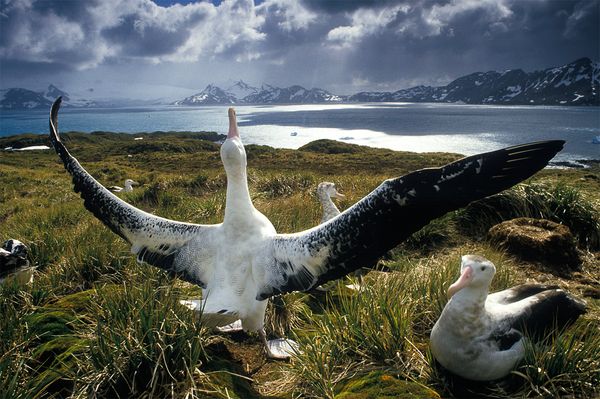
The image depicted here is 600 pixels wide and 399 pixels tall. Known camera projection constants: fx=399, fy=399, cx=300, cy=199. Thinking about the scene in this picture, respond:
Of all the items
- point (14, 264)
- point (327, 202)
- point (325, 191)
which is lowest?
point (14, 264)

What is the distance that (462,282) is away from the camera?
8.56ft

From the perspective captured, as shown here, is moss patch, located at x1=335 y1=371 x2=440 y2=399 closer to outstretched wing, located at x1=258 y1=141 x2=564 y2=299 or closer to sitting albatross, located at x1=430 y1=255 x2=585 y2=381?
sitting albatross, located at x1=430 y1=255 x2=585 y2=381

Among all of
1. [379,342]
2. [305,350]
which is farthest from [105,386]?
[379,342]

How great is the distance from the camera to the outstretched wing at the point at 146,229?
Result: 13.6 ft

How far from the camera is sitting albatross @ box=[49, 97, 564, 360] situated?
8.79 ft

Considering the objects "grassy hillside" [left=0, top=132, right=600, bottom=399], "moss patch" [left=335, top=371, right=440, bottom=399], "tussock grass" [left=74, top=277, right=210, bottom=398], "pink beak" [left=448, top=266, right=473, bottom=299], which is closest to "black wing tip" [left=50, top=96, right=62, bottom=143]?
"grassy hillside" [left=0, top=132, right=600, bottom=399]

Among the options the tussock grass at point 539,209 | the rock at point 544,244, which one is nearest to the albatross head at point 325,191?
the tussock grass at point 539,209

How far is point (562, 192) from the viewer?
693 cm

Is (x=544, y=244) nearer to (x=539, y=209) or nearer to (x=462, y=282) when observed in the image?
(x=539, y=209)

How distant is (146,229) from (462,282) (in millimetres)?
3086

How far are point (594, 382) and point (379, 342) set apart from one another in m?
1.42

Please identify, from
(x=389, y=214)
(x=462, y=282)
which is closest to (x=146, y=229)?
(x=389, y=214)

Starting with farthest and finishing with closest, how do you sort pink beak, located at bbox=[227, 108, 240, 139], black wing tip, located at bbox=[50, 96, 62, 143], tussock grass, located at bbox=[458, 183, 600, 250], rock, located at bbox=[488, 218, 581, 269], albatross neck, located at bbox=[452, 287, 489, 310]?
tussock grass, located at bbox=[458, 183, 600, 250] → rock, located at bbox=[488, 218, 581, 269] → black wing tip, located at bbox=[50, 96, 62, 143] → pink beak, located at bbox=[227, 108, 240, 139] → albatross neck, located at bbox=[452, 287, 489, 310]

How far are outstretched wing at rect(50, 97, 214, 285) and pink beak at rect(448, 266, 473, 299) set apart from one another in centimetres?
248
